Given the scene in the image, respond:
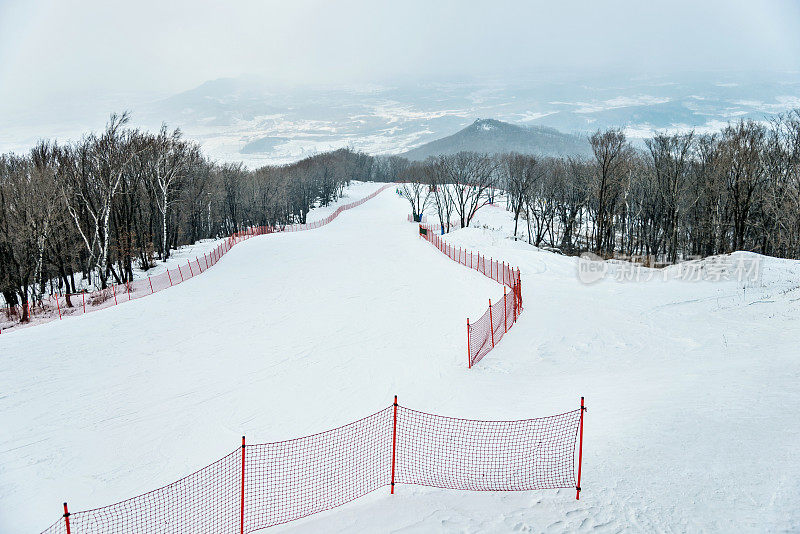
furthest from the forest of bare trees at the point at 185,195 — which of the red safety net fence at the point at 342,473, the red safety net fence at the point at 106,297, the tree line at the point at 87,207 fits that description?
the red safety net fence at the point at 342,473

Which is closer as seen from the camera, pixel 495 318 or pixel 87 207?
pixel 495 318

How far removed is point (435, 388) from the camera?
565 inches

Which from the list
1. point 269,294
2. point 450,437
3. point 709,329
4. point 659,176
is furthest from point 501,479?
point 659,176

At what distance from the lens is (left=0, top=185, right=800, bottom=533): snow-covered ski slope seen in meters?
7.40

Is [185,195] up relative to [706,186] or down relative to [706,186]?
up

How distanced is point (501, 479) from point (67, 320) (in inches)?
924

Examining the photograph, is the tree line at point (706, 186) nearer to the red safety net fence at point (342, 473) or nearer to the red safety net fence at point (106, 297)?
the red safety net fence at point (342, 473)

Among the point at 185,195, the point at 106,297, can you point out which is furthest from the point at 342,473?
the point at 185,195

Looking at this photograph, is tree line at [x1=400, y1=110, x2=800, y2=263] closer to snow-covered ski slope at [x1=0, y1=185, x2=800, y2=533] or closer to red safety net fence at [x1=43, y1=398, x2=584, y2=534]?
snow-covered ski slope at [x1=0, y1=185, x2=800, y2=533]

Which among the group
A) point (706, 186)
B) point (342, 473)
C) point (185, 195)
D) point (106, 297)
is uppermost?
point (185, 195)

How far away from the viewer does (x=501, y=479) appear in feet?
27.8

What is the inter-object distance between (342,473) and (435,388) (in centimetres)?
534

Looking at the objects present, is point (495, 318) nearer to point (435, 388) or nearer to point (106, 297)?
point (435, 388)

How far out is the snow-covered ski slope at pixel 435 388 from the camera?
7.40 meters
